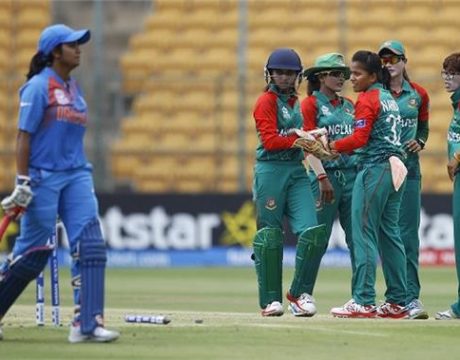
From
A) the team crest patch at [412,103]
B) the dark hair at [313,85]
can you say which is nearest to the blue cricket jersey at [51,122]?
the dark hair at [313,85]

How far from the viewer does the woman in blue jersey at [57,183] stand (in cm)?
865

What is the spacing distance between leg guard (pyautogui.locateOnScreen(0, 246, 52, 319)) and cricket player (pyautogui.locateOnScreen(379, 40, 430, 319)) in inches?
139

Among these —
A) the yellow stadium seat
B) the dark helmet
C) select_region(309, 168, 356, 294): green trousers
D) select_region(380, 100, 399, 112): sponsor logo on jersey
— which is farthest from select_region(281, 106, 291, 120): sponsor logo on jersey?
the yellow stadium seat

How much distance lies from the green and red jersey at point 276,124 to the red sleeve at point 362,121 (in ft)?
1.53

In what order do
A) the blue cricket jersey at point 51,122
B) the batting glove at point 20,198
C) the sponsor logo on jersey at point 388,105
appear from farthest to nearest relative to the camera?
the sponsor logo on jersey at point 388,105
the blue cricket jersey at point 51,122
the batting glove at point 20,198

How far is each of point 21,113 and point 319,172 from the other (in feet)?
11.0

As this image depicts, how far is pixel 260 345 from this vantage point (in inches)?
344

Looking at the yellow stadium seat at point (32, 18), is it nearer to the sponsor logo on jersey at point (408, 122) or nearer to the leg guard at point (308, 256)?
the sponsor logo on jersey at point (408, 122)

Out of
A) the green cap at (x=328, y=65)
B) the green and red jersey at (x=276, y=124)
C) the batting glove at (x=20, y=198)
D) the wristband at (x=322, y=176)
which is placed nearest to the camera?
the batting glove at (x=20, y=198)

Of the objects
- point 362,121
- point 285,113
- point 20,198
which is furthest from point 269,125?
point 20,198

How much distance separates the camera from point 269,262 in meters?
11.2

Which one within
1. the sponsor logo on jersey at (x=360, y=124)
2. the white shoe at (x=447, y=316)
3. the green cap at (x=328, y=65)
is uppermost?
the green cap at (x=328, y=65)

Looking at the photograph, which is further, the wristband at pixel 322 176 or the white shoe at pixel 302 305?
the wristband at pixel 322 176

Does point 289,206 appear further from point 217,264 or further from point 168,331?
point 217,264
